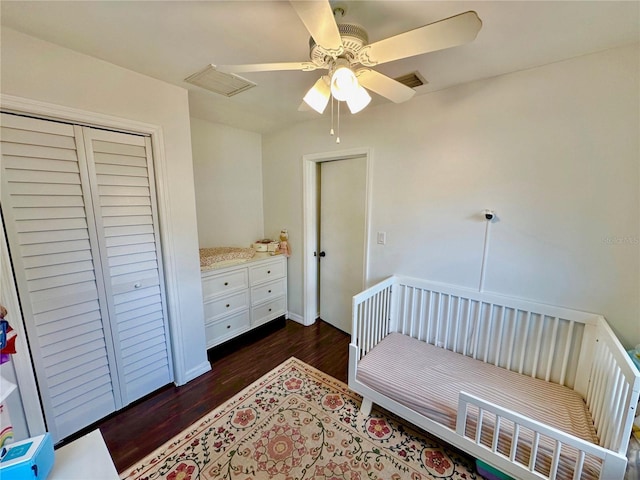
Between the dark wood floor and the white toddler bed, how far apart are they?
0.63 m

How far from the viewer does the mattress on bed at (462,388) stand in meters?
1.34

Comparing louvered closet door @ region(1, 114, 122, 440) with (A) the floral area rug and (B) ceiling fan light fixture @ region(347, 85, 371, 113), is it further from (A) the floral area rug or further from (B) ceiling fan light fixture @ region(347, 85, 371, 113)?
(B) ceiling fan light fixture @ region(347, 85, 371, 113)

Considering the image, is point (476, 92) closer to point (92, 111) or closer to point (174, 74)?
point (174, 74)

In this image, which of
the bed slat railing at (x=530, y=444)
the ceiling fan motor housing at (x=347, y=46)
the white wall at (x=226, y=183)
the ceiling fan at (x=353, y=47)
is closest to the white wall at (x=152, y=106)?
the white wall at (x=226, y=183)

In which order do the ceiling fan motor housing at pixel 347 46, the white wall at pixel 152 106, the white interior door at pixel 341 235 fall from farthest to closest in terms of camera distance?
the white interior door at pixel 341 235
the white wall at pixel 152 106
the ceiling fan motor housing at pixel 347 46

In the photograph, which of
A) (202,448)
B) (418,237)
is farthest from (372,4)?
(202,448)

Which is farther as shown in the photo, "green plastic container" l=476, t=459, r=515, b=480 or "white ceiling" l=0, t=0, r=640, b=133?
"green plastic container" l=476, t=459, r=515, b=480

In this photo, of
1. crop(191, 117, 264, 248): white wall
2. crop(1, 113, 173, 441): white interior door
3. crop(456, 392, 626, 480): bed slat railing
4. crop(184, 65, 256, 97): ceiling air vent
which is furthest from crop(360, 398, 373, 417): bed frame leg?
crop(184, 65, 256, 97): ceiling air vent

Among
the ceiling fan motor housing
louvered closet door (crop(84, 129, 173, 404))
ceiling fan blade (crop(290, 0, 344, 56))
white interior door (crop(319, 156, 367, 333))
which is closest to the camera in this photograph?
ceiling fan blade (crop(290, 0, 344, 56))

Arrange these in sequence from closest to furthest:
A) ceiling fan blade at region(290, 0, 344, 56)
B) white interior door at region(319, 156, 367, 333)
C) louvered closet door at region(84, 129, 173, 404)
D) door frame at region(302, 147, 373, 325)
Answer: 1. ceiling fan blade at region(290, 0, 344, 56)
2. louvered closet door at region(84, 129, 173, 404)
3. door frame at region(302, 147, 373, 325)
4. white interior door at region(319, 156, 367, 333)

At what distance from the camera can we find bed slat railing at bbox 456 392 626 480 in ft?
3.59

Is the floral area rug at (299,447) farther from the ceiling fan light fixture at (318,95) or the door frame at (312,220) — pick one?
the ceiling fan light fixture at (318,95)

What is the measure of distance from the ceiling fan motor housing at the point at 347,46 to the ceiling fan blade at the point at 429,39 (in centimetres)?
4

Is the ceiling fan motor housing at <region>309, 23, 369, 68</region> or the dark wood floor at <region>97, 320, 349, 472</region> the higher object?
the ceiling fan motor housing at <region>309, 23, 369, 68</region>
